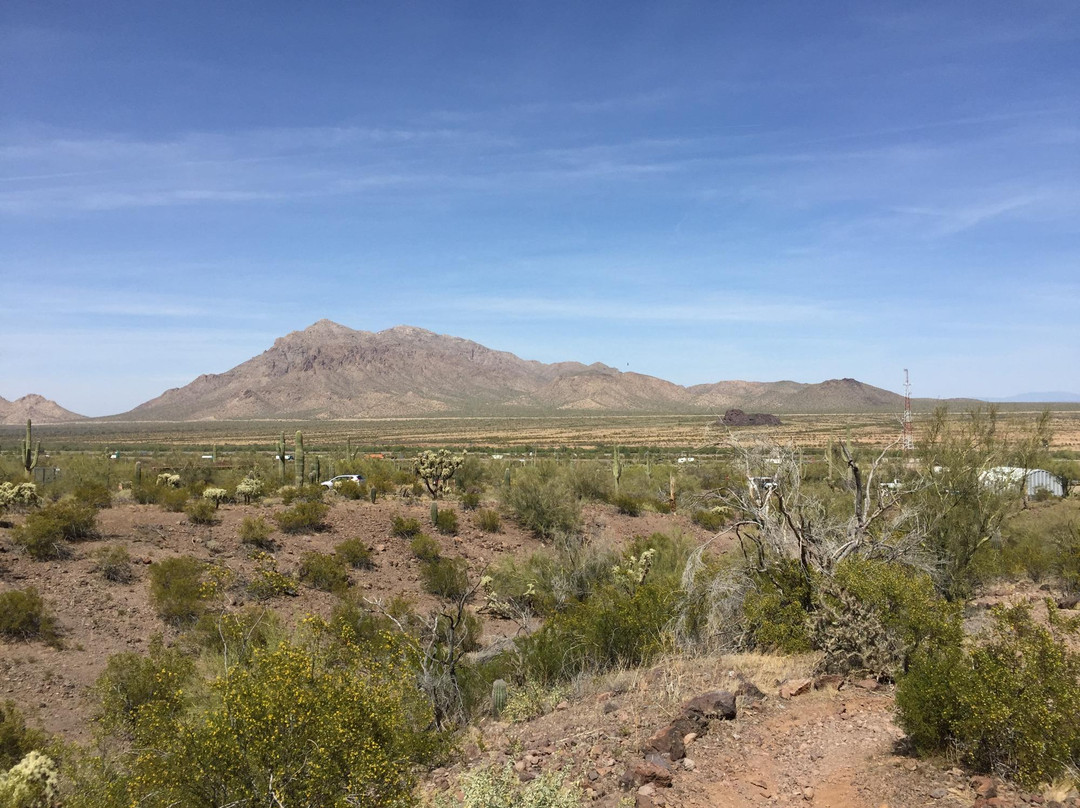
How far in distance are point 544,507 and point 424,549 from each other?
5886mm

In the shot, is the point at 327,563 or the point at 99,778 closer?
the point at 99,778

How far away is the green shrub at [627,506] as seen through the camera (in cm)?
3079

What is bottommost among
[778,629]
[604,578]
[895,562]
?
[604,578]

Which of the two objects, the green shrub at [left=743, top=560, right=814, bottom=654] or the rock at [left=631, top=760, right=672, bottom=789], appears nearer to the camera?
the rock at [left=631, top=760, right=672, bottom=789]

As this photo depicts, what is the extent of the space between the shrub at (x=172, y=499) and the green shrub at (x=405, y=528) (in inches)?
283

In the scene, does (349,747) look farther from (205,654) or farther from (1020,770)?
(205,654)

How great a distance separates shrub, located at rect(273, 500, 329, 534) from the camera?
936 inches

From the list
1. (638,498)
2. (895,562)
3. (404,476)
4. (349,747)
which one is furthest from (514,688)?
(404,476)

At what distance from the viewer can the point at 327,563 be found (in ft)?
68.7

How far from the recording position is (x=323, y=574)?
2053cm

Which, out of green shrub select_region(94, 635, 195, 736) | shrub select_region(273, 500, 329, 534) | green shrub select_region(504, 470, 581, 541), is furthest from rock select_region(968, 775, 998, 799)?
shrub select_region(273, 500, 329, 534)

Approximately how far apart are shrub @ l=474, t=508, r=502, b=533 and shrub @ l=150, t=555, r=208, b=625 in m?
10.6

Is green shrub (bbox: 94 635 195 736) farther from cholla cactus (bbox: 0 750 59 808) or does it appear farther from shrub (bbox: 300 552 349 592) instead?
shrub (bbox: 300 552 349 592)

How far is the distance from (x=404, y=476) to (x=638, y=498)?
11.1 metres
